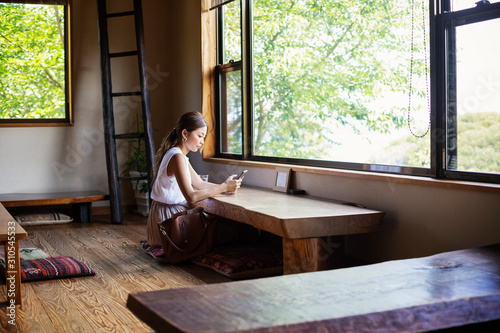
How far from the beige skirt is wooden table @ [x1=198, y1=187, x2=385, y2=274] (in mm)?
972

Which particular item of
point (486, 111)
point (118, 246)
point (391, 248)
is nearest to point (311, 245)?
point (391, 248)

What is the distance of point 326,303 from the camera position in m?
1.62

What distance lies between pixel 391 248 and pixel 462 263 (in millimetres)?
1065

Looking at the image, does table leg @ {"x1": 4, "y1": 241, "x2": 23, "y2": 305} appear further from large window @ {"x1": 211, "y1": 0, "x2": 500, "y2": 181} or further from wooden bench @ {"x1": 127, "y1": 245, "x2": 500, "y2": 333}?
large window @ {"x1": 211, "y1": 0, "x2": 500, "y2": 181}

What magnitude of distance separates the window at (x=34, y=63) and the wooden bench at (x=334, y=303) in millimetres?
4926

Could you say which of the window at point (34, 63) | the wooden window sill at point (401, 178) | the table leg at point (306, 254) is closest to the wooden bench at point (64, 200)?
the window at point (34, 63)

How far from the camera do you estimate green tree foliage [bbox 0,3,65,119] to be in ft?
19.4

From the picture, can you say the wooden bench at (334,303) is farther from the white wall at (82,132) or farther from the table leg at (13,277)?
the white wall at (82,132)

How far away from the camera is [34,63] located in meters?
5.99

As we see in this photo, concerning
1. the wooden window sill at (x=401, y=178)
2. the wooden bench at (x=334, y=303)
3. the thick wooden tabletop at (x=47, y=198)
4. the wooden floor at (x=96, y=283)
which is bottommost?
the wooden floor at (x=96, y=283)

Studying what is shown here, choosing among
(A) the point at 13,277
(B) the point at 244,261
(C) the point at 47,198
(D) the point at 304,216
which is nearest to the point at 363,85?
(D) the point at 304,216

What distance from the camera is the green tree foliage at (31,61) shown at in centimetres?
590

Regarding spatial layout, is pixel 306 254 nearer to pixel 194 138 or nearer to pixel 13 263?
pixel 194 138

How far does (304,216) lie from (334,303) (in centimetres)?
134
